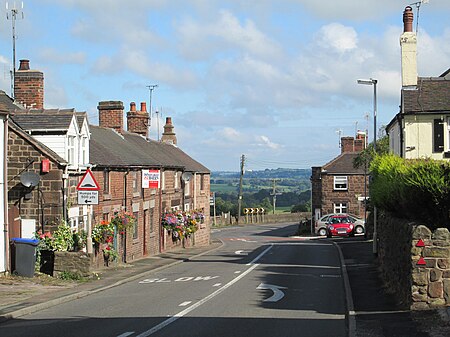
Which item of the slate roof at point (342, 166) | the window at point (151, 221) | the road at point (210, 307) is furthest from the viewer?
the slate roof at point (342, 166)

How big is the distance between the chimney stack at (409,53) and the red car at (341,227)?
23154 mm

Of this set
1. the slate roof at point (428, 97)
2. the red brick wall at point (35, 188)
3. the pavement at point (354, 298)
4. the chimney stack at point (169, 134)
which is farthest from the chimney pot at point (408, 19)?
the chimney stack at point (169, 134)

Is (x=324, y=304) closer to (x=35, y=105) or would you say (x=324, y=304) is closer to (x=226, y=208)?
(x=35, y=105)

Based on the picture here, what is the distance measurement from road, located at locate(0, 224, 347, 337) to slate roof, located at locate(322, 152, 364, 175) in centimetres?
4075

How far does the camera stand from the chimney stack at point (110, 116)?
142 feet

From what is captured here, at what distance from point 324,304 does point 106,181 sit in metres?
15.5

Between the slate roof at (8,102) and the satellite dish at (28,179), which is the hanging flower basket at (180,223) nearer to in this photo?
the slate roof at (8,102)

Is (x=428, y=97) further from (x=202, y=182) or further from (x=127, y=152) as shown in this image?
(x=202, y=182)

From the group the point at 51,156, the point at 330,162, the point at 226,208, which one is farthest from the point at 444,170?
the point at 226,208

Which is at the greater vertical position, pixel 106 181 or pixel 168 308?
pixel 106 181

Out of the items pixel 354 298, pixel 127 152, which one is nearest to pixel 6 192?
pixel 354 298

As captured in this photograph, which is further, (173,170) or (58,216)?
(173,170)

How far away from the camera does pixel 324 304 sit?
1900cm

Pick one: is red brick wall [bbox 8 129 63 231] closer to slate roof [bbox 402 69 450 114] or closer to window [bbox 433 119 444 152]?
slate roof [bbox 402 69 450 114]
